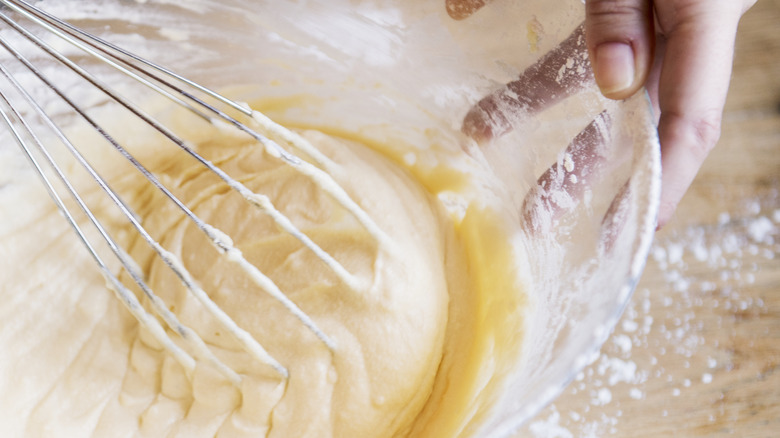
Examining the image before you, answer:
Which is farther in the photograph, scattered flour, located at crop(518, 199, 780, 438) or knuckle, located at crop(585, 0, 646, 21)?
scattered flour, located at crop(518, 199, 780, 438)

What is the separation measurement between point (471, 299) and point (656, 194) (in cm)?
38

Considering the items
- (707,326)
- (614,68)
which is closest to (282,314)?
(614,68)

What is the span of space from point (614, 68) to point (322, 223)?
45 centimetres

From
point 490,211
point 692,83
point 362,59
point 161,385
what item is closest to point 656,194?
point 692,83

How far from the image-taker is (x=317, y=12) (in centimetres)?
98

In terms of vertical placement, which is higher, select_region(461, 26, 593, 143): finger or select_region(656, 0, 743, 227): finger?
select_region(656, 0, 743, 227): finger

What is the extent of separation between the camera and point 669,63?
780 millimetres

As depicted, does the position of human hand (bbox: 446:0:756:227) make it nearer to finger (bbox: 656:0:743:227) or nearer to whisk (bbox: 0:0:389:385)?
finger (bbox: 656:0:743:227)

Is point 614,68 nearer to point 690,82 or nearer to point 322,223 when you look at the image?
point 690,82

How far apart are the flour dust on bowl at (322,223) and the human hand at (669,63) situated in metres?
0.02

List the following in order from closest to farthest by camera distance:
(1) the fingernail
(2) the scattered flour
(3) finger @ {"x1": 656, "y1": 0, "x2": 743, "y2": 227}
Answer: (1) the fingernail < (3) finger @ {"x1": 656, "y1": 0, "x2": 743, "y2": 227} < (2) the scattered flour

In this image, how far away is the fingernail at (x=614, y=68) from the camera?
24.7 inches

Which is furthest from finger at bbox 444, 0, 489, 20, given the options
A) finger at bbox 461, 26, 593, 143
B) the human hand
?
finger at bbox 461, 26, 593, 143

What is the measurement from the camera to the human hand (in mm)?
653
